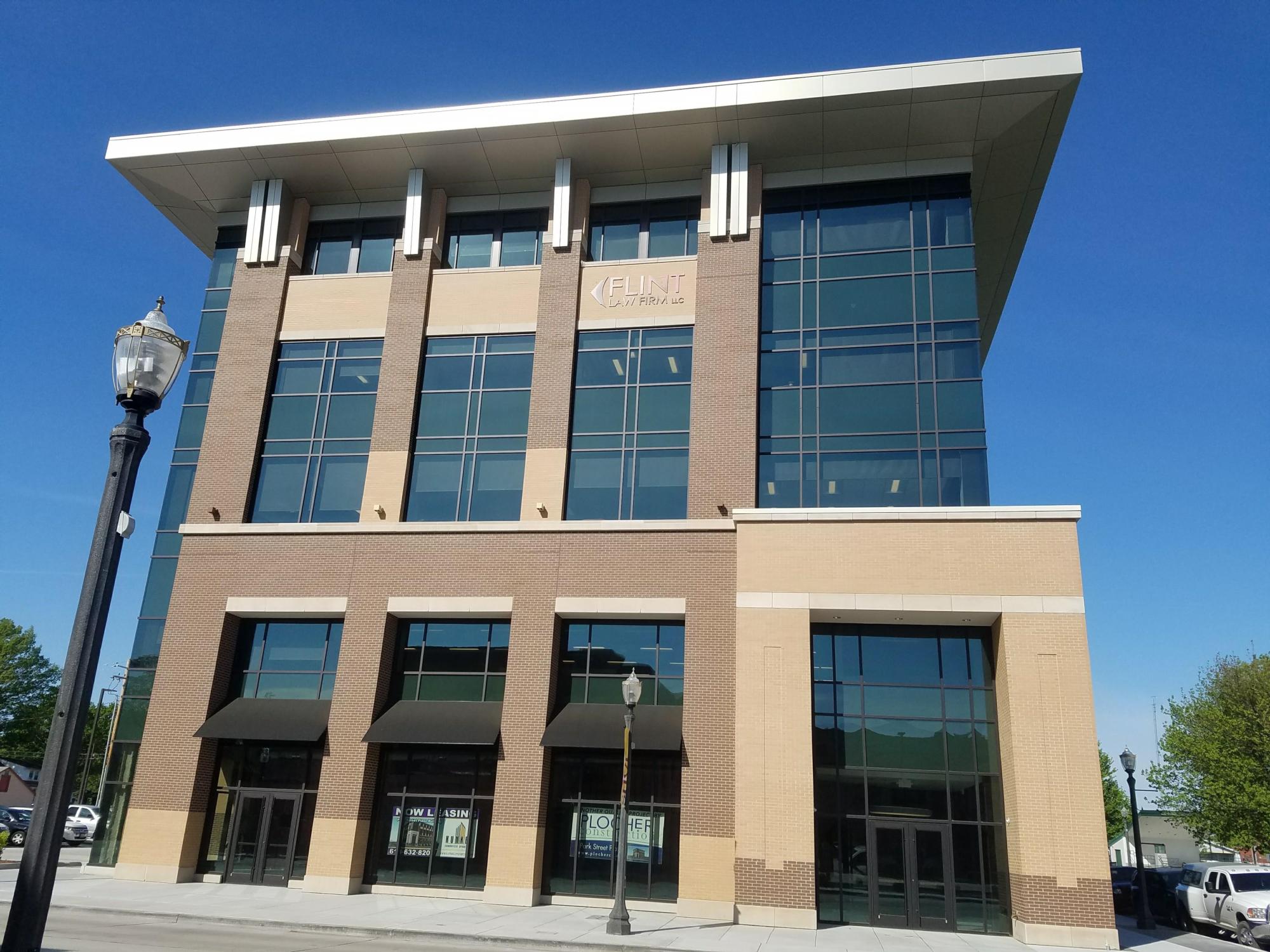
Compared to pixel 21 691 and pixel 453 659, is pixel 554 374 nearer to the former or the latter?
pixel 453 659

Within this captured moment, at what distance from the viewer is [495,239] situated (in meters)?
31.8

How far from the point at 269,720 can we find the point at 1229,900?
26.8 m

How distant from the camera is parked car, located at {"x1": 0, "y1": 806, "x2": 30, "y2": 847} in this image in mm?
42531

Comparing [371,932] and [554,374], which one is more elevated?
[554,374]

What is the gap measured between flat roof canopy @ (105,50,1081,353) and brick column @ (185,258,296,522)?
144 inches

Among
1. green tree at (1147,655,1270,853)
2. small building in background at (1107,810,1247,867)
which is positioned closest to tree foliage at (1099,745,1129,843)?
small building in background at (1107,810,1247,867)

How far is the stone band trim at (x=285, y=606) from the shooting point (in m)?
27.9

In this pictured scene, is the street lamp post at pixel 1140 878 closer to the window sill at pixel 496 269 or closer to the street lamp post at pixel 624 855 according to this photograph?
the street lamp post at pixel 624 855

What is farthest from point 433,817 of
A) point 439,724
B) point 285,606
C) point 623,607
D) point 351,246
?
point 351,246

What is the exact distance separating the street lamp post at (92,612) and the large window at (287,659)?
20.8 m

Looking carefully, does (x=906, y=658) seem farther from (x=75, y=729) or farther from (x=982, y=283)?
(x=75, y=729)

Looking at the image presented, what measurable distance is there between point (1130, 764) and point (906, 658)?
988 centimetres

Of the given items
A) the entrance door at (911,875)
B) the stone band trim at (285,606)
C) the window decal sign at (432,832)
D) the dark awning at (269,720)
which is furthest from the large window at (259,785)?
the entrance door at (911,875)

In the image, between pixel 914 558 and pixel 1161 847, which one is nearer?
pixel 914 558
